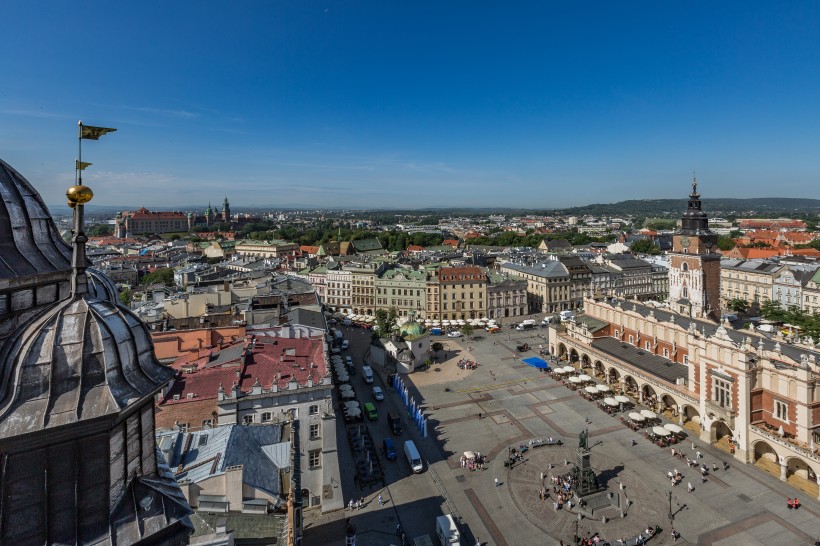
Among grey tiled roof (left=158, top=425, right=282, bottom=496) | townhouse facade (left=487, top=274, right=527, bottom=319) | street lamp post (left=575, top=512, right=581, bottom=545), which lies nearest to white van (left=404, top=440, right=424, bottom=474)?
street lamp post (left=575, top=512, right=581, bottom=545)

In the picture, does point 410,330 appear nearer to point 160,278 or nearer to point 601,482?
point 601,482

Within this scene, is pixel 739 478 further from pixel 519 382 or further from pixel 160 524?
pixel 160 524

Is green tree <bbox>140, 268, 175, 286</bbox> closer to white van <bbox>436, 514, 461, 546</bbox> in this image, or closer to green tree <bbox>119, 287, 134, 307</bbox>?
green tree <bbox>119, 287, 134, 307</bbox>

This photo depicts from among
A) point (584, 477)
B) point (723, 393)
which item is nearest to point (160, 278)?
point (584, 477)

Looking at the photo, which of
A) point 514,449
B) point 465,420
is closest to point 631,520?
point 514,449

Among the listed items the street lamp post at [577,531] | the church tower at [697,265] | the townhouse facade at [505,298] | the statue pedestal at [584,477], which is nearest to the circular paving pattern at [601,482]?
the street lamp post at [577,531]
